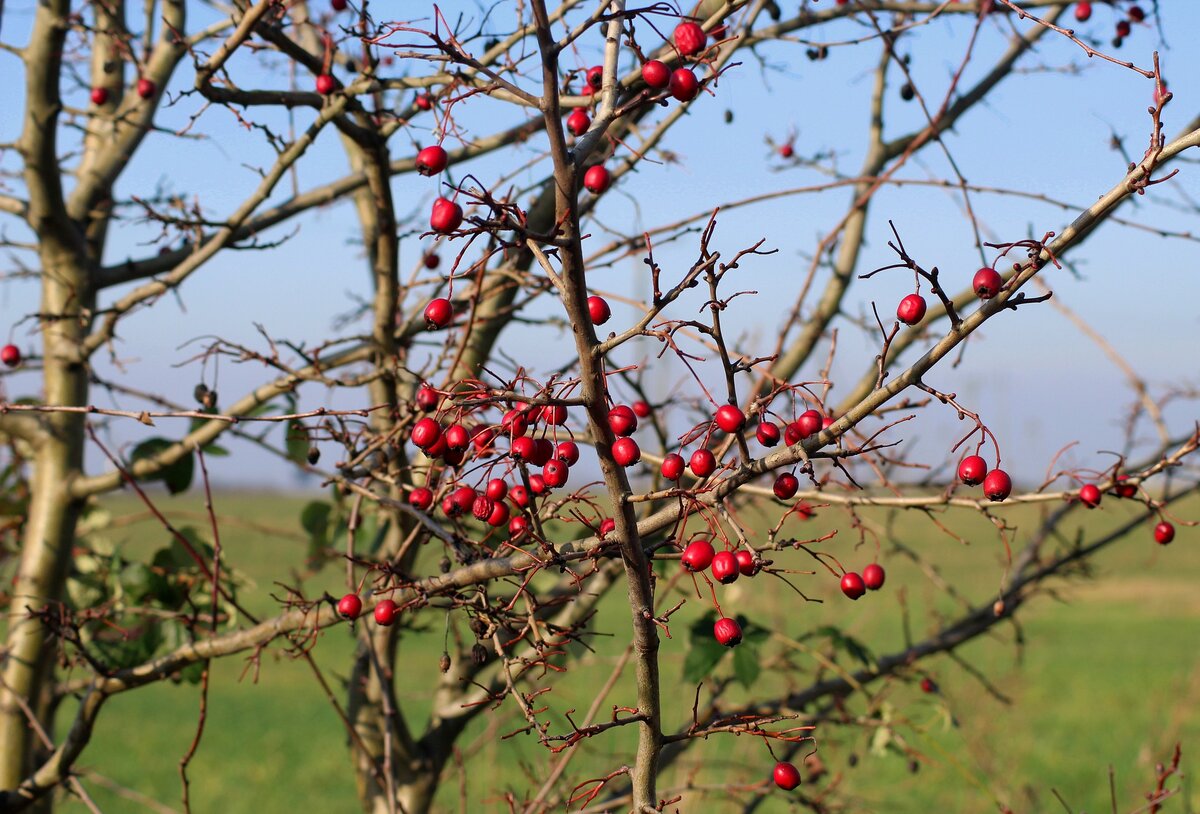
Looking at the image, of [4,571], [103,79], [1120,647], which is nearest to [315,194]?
[103,79]

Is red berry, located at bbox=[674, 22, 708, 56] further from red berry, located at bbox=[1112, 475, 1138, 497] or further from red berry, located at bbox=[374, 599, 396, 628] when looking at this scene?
red berry, located at bbox=[1112, 475, 1138, 497]

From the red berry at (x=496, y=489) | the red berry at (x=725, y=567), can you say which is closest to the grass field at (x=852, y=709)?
the red berry at (x=496, y=489)

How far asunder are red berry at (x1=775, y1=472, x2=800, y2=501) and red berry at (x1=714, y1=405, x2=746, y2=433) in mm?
93

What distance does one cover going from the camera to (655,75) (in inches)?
46.9

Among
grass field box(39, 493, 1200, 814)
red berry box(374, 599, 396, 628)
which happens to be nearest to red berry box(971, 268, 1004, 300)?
red berry box(374, 599, 396, 628)

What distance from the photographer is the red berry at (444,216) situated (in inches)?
41.4

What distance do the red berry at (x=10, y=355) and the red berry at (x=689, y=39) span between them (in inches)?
95.1

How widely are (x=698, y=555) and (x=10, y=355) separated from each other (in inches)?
96.4

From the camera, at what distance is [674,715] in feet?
13.0

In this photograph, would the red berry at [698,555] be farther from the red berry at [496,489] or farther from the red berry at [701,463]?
the red berry at [496,489]

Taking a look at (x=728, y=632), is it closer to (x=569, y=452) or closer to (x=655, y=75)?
(x=569, y=452)

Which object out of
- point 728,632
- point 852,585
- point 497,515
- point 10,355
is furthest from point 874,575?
point 10,355

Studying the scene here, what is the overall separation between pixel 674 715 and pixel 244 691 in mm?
19894

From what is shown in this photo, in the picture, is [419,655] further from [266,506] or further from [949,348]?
[266,506]
